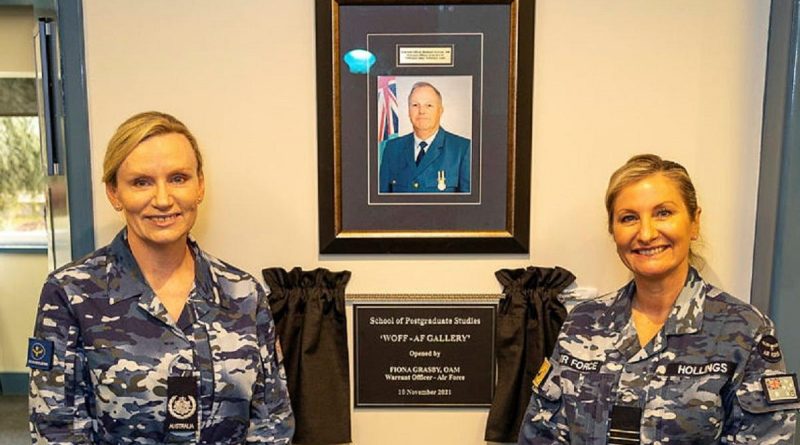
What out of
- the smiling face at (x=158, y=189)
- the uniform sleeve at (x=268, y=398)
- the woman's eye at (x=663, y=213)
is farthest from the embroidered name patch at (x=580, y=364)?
the smiling face at (x=158, y=189)

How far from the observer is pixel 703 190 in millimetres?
1660

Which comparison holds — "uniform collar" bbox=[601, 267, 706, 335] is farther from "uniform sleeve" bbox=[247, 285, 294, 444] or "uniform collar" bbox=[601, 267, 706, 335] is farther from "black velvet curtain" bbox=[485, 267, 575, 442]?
"uniform sleeve" bbox=[247, 285, 294, 444]

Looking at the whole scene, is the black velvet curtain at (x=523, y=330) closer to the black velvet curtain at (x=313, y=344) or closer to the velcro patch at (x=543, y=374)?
the velcro patch at (x=543, y=374)

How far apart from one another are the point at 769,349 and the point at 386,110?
3.52 ft

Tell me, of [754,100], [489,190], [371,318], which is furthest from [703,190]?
[371,318]

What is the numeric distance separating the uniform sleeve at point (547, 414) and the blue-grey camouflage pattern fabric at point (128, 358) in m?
0.67

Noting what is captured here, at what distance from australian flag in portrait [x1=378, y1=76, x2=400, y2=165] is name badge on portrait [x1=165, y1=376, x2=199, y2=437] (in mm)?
759

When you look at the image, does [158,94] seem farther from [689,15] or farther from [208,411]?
[689,15]

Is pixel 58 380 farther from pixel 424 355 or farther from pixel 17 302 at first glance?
pixel 17 302

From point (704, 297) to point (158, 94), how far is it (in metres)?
1.48

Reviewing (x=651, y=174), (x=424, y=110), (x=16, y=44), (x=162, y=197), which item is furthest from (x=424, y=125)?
(x=16, y=44)

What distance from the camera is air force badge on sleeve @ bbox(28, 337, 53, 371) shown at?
1216 millimetres

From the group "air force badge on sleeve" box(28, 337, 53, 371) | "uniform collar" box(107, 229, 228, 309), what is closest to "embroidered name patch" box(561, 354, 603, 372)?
"uniform collar" box(107, 229, 228, 309)

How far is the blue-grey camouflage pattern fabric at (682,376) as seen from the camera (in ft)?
4.05
